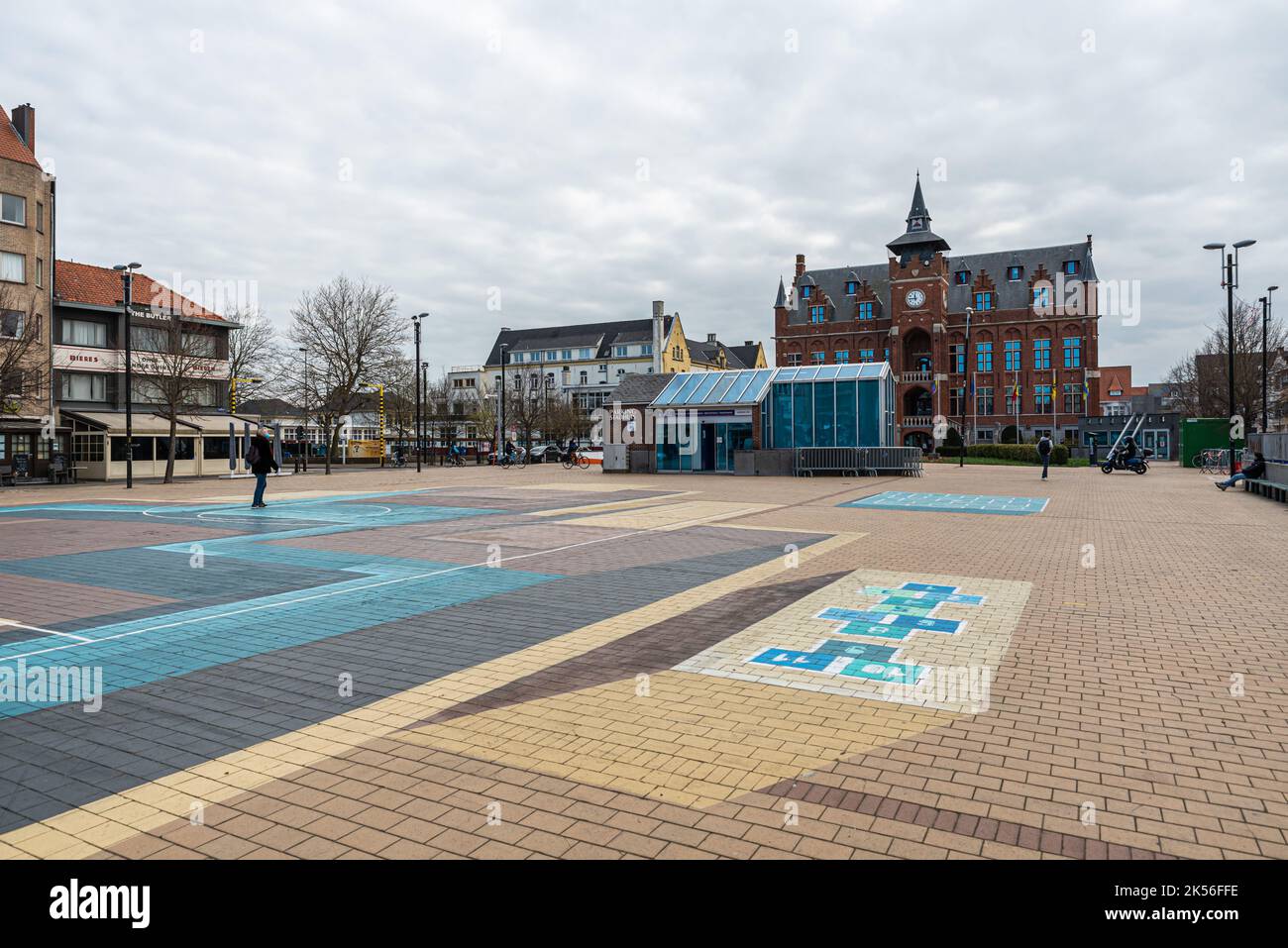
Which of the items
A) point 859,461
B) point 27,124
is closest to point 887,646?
point 859,461

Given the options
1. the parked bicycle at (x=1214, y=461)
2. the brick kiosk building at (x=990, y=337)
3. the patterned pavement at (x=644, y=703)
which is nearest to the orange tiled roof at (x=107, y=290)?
the patterned pavement at (x=644, y=703)

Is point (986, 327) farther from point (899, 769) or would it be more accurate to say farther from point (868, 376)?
point (899, 769)

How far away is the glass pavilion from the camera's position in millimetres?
35406

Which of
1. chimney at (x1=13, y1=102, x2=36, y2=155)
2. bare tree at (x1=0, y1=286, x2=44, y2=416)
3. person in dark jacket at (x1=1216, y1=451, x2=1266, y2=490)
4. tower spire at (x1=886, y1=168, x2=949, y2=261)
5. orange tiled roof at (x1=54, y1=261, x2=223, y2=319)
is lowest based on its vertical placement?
person in dark jacket at (x1=1216, y1=451, x2=1266, y2=490)

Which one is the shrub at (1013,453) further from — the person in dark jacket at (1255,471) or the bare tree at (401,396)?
the bare tree at (401,396)

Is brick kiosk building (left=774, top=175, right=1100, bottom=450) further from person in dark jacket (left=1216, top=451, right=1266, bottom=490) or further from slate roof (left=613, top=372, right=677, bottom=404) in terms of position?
person in dark jacket (left=1216, top=451, right=1266, bottom=490)

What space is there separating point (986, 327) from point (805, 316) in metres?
18.2

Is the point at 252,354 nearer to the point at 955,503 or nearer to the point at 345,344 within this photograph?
the point at 345,344

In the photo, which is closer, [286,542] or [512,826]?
[512,826]

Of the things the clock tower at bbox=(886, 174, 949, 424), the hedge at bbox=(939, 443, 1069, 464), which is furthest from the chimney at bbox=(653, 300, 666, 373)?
the hedge at bbox=(939, 443, 1069, 464)

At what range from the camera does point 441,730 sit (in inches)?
188

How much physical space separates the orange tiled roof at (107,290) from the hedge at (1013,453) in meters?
48.0

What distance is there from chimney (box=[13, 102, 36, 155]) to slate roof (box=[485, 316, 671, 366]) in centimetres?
7099
